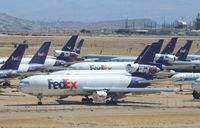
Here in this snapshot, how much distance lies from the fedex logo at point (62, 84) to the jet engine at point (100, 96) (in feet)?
9.20

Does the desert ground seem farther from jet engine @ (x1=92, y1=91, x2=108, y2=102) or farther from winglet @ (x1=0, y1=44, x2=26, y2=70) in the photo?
winglet @ (x1=0, y1=44, x2=26, y2=70)

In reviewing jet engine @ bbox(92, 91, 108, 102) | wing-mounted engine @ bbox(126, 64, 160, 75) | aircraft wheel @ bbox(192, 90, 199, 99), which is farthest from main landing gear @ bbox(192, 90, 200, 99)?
jet engine @ bbox(92, 91, 108, 102)

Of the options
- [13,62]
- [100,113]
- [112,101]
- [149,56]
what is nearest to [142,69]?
[149,56]

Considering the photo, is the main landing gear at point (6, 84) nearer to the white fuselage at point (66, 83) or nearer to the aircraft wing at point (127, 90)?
the white fuselage at point (66, 83)

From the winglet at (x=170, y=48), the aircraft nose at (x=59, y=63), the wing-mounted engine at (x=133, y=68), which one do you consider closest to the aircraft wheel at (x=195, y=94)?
the wing-mounted engine at (x=133, y=68)

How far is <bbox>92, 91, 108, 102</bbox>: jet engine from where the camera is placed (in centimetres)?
8206

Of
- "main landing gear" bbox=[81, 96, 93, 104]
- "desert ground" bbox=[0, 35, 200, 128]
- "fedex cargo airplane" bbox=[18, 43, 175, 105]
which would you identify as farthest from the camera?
"main landing gear" bbox=[81, 96, 93, 104]

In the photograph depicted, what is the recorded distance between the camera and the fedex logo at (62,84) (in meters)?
81.2

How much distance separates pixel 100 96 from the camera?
82.1 meters

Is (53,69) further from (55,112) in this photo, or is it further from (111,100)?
(55,112)

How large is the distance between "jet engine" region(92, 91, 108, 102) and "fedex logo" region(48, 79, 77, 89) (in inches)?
110

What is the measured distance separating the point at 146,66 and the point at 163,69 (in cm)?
4067

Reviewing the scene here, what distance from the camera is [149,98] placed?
92.8 metres

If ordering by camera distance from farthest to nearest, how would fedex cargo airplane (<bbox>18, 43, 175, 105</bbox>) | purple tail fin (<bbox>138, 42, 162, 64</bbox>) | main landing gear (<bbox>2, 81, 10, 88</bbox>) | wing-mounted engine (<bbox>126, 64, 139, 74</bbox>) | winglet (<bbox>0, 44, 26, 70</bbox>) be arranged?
main landing gear (<bbox>2, 81, 10, 88</bbox>)
winglet (<bbox>0, 44, 26, 70</bbox>)
purple tail fin (<bbox>138, 42, 162, 64</bbox>)
wing-mounted engine (<bbox>126, 64, 139, 74</bbox>)
fedex cargo airplane (<bbox>18, 43, 175, 105</bbox>)
